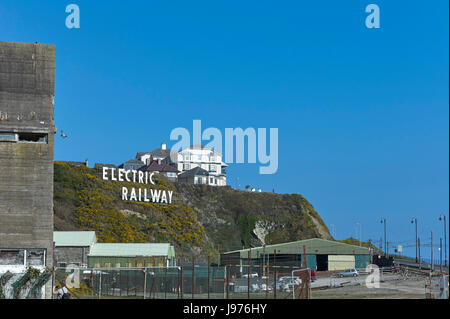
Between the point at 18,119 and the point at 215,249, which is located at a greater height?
the point at 18,119

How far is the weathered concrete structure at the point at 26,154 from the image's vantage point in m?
39.0

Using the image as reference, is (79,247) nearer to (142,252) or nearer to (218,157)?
(142,252)

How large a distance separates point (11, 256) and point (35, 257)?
143 cm

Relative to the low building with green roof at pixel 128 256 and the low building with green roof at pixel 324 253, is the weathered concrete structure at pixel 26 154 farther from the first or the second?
the low building with green roof at pixel 324 253

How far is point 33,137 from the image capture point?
41125mm

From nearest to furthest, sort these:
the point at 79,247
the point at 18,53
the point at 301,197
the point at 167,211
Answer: the point at 18,53 → the point at 79,247 → the point at 167,211 → the point at 301,197

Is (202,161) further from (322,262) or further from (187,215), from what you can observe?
(322,262)

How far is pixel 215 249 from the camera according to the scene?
127375 millimetres

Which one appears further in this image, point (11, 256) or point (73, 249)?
point (73, 249)

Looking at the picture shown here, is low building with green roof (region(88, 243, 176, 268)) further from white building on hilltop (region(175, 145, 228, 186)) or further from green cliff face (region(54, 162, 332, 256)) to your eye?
white building on hilltop (region(175, 145, 228, 186))

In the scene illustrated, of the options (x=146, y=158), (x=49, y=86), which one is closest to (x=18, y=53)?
(x=49, y=86)

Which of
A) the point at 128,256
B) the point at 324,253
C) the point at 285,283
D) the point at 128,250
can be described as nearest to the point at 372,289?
the point at 285,283

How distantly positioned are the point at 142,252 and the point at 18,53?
34543mm

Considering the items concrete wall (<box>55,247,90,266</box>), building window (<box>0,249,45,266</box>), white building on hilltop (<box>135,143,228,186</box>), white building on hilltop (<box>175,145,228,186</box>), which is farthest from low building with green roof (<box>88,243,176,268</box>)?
white building on hilltop (<box>175,145,228,186</box>)
